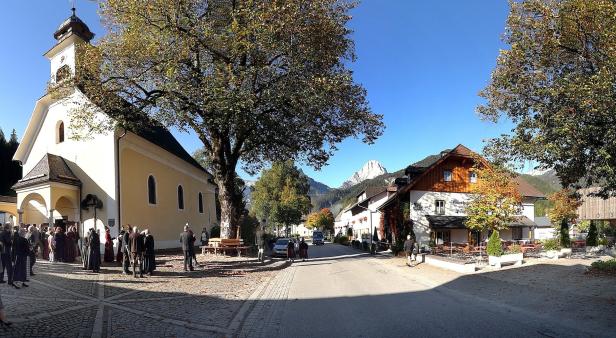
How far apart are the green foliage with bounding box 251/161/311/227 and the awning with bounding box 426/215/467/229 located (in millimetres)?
32281

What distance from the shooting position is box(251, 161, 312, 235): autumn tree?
67.9 meters

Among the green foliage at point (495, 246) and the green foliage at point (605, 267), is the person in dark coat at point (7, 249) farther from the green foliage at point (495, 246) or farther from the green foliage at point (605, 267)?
the green foliage at point (495, 246)

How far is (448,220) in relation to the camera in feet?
124

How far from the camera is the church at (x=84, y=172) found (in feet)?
82.9

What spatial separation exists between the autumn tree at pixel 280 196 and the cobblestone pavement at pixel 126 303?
49.8 meters

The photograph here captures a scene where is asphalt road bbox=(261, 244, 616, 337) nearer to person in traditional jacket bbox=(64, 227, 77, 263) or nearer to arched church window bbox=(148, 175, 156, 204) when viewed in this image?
person in traditional jacket bbox=(64, 227, 77, 263)

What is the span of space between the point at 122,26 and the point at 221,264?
1224 centimetres

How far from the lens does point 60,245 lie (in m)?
19.8

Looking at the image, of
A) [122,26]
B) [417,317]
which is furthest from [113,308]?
[122,26]

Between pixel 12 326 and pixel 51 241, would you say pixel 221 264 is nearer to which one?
pixel 51 241

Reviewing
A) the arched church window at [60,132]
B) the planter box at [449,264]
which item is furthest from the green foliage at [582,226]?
the arched church window at [60,132]

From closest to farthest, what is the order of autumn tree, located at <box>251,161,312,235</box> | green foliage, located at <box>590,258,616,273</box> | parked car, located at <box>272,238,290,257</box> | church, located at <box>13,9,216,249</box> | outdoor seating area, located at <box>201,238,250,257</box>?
green foliage, located at <box>590,258,616,273</box> < outdoor seating area, located at <box>201,238,250,257</box> < church, located at <box>13,9,216,249</box> < parked car, located at <box>272,238,290,257</box> < autumn tree, located at <box>251,161,312,235</box>

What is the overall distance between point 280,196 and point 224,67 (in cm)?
4916

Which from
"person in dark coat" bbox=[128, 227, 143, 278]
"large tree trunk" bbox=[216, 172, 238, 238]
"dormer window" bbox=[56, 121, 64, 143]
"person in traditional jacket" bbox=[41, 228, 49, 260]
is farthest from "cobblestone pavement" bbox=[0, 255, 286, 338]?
"dormer window" bbox=[56, 121, 64, 143]
